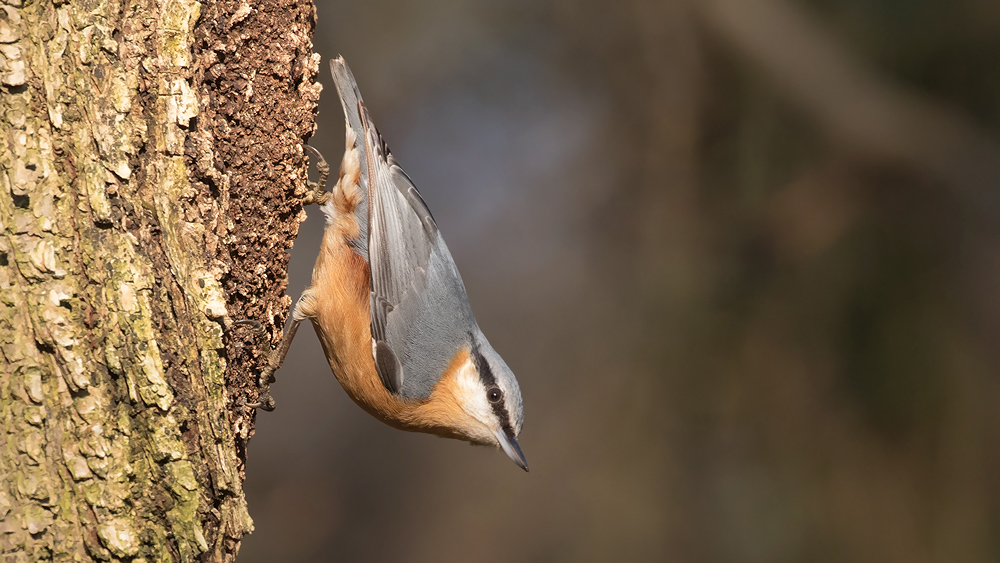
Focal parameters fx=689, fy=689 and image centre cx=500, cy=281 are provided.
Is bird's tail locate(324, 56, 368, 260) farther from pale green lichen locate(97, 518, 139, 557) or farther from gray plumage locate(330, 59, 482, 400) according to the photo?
pale green lichen locate(97, 518, 139, 557)

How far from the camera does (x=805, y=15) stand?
16.2 ft

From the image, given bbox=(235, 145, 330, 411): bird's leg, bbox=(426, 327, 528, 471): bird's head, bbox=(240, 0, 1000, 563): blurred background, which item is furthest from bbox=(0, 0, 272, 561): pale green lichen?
bbox=(240, 0, 1000, 563): blurred background

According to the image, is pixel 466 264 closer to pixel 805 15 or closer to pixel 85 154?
pixel 805 15

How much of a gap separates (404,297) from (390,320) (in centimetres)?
10

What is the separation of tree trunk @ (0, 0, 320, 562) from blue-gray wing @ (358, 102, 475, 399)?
0.86 metres

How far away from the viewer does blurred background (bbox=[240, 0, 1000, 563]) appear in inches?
189

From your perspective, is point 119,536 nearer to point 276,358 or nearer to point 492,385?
Result: point 276,358

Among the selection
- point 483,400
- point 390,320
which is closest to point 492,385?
point 483,400

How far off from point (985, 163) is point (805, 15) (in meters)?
1.60

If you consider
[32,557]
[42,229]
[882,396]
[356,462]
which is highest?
[42,229]

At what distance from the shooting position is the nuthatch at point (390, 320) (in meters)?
2.58

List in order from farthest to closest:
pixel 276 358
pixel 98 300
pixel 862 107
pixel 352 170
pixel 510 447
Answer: pixel 862 107, pixel 352 170, pixel 510 447, pixel 276 358, pixel 98 300

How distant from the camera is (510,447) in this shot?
2.60m

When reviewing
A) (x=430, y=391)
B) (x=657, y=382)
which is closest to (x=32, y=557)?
(x=430, y=391)
